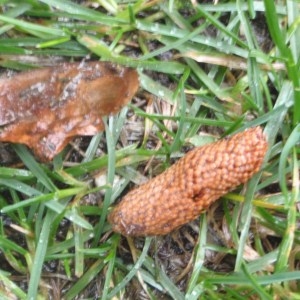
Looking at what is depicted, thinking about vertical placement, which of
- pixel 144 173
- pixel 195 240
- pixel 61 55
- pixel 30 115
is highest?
pixel 61 55

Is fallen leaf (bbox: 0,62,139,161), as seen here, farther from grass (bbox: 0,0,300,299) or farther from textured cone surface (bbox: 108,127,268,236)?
textured cone surface (bbox: 108,127,268,236)

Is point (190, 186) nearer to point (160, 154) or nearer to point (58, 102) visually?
point (160, 154)

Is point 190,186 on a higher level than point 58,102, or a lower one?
lower

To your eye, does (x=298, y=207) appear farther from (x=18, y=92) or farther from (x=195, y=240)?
(x=18, y=92)

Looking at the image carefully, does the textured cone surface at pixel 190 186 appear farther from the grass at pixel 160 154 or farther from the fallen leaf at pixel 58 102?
the fallen leaf at pixel 58 102

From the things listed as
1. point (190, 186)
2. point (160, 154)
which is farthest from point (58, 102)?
point (190, 186)

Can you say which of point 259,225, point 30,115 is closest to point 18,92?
point 30,115
